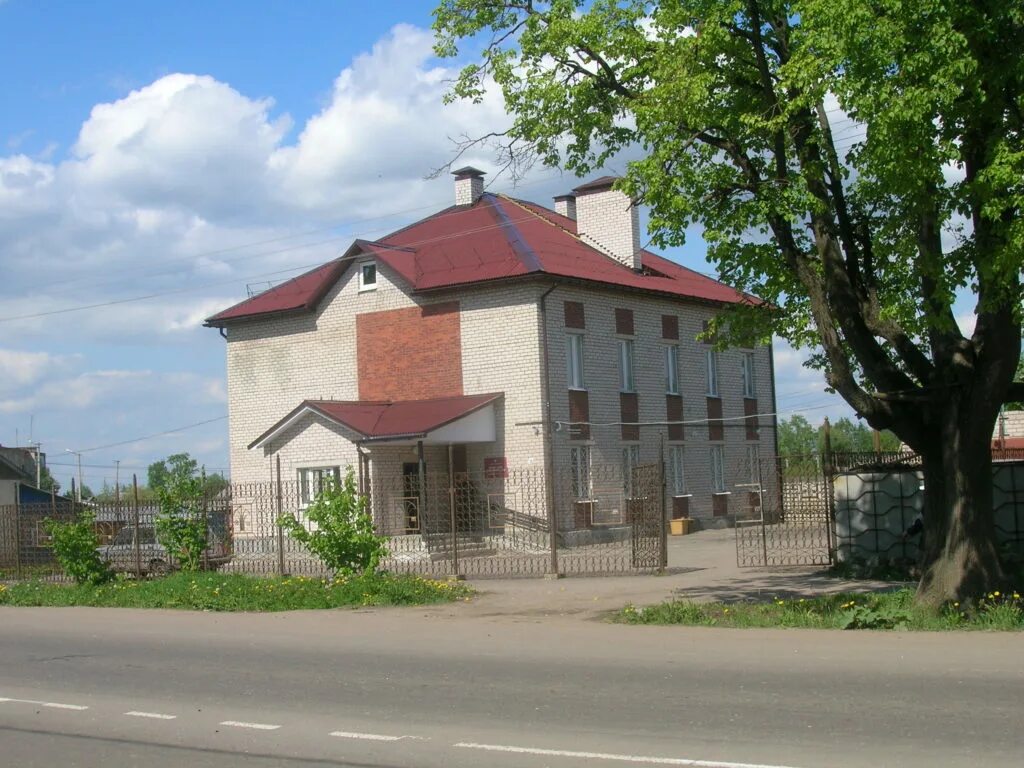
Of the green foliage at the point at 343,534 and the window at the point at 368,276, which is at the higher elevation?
the window at the point at 368,276

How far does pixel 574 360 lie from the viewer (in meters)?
33.1

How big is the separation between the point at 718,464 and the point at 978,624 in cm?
2590

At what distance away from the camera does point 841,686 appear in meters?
9.65

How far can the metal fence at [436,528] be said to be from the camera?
22.2 metres

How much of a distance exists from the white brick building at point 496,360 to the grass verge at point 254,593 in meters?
8.91

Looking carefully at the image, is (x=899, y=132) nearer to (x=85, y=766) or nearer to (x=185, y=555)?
(x=85, y=766)

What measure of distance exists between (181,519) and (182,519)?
2 cm

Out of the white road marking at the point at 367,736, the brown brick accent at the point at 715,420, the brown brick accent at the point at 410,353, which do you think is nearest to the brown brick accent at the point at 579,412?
the brown brick accent at the point at 410,353

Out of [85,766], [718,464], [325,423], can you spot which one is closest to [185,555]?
[325,423]

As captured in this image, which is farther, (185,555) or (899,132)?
(185,555)

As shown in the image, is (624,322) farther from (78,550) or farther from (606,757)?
(606,757)

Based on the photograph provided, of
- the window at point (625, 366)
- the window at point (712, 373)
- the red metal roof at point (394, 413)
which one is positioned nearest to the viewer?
the red metal roof at point (394, 413)

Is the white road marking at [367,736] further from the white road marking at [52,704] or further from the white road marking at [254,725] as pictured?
the white road marking at [52,704]

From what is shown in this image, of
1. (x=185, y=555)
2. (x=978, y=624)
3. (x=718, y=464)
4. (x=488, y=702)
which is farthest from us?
(x=718, y=464)
